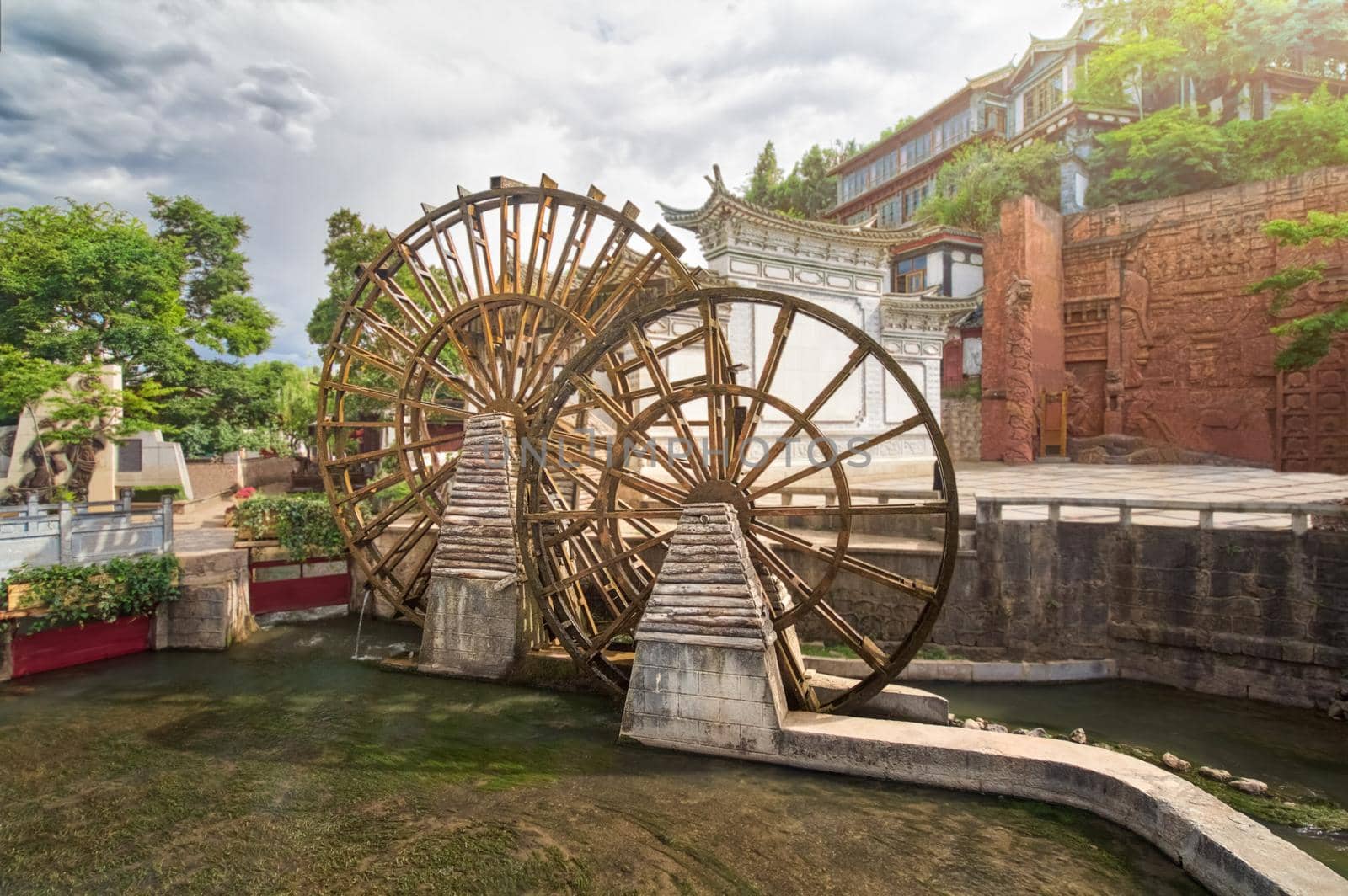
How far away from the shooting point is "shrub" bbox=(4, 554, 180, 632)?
7871mm

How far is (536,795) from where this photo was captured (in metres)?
5.21

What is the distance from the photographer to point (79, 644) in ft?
27.6

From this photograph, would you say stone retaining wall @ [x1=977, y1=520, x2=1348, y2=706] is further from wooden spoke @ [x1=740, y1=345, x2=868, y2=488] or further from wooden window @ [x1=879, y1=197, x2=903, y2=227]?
wooden window @ [x1=879, y1=197, x2=903, y2=227]

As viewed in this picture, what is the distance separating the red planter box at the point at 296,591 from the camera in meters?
10.4

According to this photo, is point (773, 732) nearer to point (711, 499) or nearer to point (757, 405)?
point (711, 499)

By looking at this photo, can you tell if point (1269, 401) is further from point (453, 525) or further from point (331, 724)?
point (331, 724)

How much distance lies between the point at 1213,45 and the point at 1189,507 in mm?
20103

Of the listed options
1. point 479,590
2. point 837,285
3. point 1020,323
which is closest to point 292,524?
point 479,590

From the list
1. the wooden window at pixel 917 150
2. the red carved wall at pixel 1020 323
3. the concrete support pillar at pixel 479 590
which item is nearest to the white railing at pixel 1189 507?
the concrete support pillar at pixel 479 590

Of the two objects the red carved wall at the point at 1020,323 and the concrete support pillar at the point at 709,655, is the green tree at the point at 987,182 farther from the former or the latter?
the concrete support pillar at the point at 709,655

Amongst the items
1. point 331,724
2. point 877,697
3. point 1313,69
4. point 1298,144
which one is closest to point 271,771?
point 331,724

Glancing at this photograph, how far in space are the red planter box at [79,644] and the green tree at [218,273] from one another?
36.9 feet

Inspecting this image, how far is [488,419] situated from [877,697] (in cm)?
531

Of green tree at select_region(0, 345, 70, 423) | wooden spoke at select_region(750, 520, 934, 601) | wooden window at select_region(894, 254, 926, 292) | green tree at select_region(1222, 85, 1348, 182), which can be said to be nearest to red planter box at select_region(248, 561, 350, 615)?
green tree at select_region(0, 345, 70, 423)
